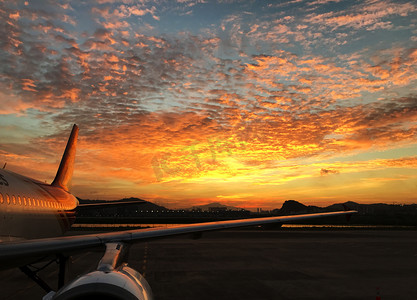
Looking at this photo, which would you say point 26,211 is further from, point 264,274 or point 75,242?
point 264,274

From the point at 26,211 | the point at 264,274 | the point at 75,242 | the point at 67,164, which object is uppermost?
the point at 67,164

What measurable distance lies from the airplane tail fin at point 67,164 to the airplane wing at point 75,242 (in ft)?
37.0

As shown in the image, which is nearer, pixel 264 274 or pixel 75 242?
pixel 75 242

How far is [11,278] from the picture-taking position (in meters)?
14.9

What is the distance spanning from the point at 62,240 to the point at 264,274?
11450 millimetres

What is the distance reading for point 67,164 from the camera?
19.3 m

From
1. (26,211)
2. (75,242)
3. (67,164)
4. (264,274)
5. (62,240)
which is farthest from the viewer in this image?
(67,164)

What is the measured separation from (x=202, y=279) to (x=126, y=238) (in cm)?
822

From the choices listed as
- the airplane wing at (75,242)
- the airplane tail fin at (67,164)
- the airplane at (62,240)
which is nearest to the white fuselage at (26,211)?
the airplane at (62,240)

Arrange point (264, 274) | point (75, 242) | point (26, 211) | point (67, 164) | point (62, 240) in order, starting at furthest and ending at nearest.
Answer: point (67, 164) → point (264, 274) → point (26, 211) → point (75, 242) → point (62, 240)

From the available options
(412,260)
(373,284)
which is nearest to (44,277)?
(373,284)

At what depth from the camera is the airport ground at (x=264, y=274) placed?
1230 centimetres

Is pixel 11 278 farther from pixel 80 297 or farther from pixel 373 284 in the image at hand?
pixel 373 284

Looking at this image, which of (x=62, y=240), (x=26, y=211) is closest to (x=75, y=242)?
(x=62, y=240)
